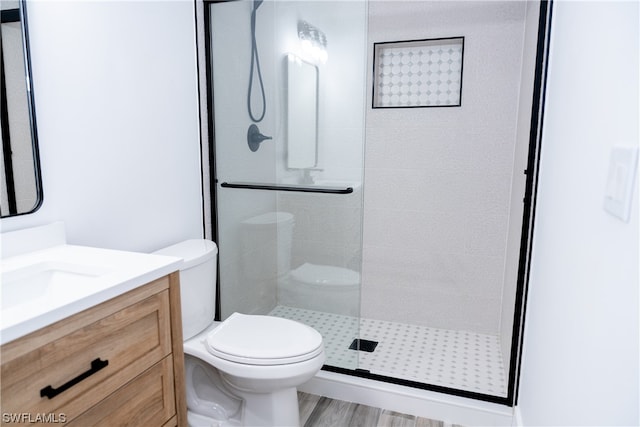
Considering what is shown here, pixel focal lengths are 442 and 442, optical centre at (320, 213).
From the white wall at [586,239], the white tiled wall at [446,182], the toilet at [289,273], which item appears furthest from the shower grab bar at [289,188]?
the white wall at [586,239]

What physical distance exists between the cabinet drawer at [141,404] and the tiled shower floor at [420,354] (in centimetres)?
97

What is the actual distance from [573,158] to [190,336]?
4.90 feet

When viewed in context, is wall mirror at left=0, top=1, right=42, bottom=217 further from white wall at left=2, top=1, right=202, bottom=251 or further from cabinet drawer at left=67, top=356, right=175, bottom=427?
cabinet drawer at left=67, top=356, right=175, bottom=427

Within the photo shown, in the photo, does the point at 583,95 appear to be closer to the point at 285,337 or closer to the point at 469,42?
the point at 285,337

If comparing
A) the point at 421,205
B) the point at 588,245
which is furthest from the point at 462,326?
the point at 588,245

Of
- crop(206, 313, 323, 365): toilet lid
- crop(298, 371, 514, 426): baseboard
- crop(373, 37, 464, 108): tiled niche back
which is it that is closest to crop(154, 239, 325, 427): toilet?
crop(206, 313, 323, 365): toilet lid

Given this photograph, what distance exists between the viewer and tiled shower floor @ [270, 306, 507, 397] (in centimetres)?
217

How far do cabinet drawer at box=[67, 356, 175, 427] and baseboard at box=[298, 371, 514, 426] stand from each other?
93 centimetres

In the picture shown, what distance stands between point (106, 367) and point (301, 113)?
143 cm

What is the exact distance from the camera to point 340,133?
2031 millimetres

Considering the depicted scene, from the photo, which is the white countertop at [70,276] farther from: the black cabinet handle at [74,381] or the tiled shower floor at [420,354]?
the tiled shower floor at [420,354]

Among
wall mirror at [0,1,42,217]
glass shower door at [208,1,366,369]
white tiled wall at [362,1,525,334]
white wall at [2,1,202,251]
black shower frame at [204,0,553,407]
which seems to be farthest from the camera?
white tiled wall at [362,1,525,334]

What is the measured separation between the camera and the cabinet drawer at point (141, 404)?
1.09 metres

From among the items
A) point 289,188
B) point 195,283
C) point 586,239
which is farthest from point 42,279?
point 586,239
